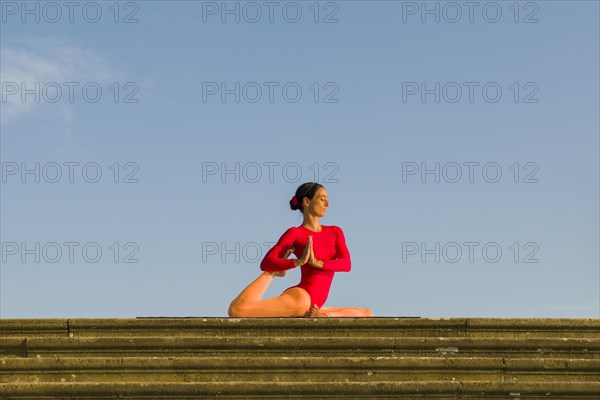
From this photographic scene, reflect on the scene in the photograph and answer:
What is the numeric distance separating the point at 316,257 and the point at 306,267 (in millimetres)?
185

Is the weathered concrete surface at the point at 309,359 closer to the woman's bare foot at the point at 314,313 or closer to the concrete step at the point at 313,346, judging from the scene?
the concrete step at the point at 313,346

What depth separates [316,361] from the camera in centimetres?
952

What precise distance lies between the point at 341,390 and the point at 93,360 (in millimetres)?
2601

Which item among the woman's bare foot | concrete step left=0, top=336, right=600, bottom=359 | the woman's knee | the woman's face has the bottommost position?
concrete step left=0, top=336, right=600, bottom=359

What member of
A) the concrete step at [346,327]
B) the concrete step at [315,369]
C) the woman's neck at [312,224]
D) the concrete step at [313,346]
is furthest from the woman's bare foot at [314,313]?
the concrete step at [315,369]

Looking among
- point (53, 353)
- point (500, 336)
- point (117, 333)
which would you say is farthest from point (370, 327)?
point (53, 353)

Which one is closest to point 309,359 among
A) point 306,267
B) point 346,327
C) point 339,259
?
point 346,327

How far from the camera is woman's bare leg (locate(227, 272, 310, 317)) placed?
39.1ft

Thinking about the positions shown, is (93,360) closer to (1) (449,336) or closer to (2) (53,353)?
(2) (53,353)

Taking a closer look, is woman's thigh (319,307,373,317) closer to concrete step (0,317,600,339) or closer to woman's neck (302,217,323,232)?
woman's neck (302,217,323,232)

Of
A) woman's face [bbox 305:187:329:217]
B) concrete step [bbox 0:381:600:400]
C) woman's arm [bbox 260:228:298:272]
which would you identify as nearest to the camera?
concrete step [bbox 0:381:600:400]

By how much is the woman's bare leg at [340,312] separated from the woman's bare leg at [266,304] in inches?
4.9

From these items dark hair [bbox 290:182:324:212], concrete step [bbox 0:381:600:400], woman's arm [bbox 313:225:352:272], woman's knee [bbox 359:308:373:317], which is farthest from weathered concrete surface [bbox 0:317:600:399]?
dark hair [bbox 290:182:324:212]

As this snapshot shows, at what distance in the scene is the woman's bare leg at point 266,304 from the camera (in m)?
11.9
